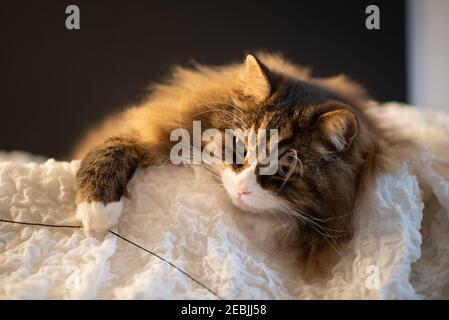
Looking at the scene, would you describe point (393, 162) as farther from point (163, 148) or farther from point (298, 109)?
point (163, 148)

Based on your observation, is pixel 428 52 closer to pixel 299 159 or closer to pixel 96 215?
pixel 299 159

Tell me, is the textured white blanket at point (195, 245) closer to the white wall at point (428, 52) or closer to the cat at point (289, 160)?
the cat at point (289, 160)

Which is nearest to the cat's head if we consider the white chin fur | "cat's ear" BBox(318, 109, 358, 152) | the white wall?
"cat's ear" BBox(318, 109, 358, 152)

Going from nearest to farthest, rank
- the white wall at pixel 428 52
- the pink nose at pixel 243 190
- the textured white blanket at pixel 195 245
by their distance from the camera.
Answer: the textured white blanket at pixel 195 245, the pink nose at pixel 243 190, the white wall at pixel 428 52

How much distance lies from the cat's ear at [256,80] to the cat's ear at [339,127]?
179 mm

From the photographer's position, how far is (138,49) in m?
2.20

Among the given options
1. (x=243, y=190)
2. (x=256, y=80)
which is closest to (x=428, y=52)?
(x=256, y=80)

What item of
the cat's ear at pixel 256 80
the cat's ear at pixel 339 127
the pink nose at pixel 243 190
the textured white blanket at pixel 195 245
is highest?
the cat's ear at pixel 256 80

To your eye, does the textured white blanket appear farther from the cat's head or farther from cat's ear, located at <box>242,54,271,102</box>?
cat's ear, located at <box>242,54,271,102</box>

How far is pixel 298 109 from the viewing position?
1177mm

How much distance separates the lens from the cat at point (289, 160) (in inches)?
45.3

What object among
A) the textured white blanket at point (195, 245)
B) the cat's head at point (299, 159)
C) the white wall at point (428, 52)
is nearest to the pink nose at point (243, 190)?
the cat's head at point (299, 159)

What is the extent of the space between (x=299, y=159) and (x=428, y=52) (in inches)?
54.0
